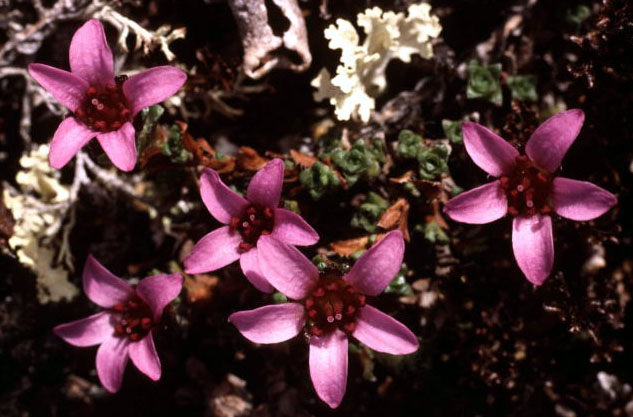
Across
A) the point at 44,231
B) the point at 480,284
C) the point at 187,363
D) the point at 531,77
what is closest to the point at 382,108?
the point at 531,77

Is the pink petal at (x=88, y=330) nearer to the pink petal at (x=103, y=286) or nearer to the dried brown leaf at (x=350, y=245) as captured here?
the pink petal at (x=103, y=286)

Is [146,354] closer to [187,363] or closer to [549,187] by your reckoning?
[187,363]

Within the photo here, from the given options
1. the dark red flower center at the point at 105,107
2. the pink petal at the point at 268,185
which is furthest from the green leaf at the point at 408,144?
the dark red flower center at the point at 105,107

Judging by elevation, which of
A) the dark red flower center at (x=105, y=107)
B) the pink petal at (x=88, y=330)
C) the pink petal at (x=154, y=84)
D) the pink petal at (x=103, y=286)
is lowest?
the pink petal at (x=88, y=330)

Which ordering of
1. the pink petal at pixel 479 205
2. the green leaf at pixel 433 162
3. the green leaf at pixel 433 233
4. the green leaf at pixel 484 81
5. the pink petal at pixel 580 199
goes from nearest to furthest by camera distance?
the pink petal at pixel 580 199
the pink petal at pixel 479 205
the green leaf at pixel 433 162
the green leaf at pixel 433 233
the green leaf at pixel 484 81

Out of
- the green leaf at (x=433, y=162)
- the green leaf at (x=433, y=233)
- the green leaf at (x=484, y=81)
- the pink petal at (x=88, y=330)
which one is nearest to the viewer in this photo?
the pink petal at (x=88, y=330)

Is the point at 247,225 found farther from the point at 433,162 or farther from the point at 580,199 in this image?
the point at 580,199

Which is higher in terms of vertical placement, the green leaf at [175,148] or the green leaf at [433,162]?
the green leaf at [433,162]
